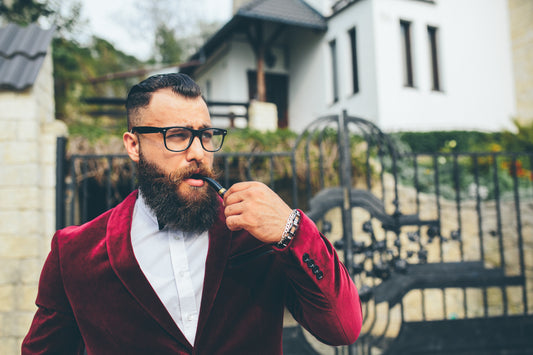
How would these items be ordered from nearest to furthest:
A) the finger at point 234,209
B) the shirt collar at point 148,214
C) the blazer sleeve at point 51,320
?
the finger at point 234,209, the blazer sleeve at point 51,320, the shirt collar at point 148,214

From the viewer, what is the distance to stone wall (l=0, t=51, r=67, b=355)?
3.25m

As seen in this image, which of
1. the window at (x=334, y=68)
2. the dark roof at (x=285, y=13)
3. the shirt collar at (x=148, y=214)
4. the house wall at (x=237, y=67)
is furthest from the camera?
the house wall at (x=237, y=67)

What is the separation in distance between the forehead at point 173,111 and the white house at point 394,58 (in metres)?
9.05

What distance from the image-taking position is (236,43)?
1287 cm

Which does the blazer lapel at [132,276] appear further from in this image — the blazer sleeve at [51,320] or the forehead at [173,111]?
the forehead at [173,111]

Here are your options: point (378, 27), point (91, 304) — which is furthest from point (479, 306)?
point (378, 27)

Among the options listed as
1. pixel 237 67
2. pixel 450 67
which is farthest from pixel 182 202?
pixel 237 67

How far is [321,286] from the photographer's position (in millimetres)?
1170

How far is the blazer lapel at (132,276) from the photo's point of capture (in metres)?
1.28

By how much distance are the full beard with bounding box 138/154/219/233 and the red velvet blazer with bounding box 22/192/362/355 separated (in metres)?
0.07

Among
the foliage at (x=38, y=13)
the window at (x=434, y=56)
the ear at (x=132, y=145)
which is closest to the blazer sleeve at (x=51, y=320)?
the ear at (x=132, y=145)

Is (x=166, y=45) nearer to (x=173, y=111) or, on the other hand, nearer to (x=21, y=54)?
(x=21, y=54)

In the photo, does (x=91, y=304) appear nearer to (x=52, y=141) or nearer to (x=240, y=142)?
(x=52, y=141)

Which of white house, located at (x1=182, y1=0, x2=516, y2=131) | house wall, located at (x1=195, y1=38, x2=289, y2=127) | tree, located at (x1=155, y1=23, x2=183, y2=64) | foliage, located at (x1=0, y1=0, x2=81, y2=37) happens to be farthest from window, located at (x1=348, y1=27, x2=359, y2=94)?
tree, located at (x1=155, y1=23, x2=183, y2=64)
